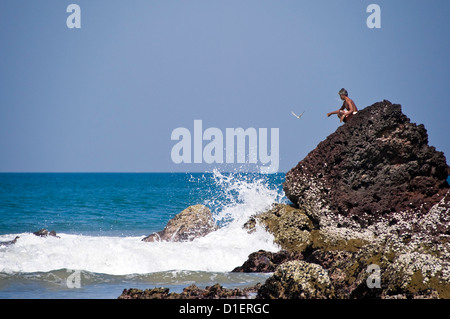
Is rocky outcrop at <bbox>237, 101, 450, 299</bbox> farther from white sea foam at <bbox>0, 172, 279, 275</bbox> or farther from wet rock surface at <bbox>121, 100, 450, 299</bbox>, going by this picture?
white sea foam at <bbox>0, 172, 279, 275</bbox>

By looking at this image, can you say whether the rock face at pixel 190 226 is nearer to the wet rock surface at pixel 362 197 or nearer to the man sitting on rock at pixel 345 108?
the wet rock surface at pixel 362 197

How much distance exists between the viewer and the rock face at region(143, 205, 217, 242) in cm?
1551

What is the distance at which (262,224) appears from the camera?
534 inches

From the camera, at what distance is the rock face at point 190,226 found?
50.9 feet

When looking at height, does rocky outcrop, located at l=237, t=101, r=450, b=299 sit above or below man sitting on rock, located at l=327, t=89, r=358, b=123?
below

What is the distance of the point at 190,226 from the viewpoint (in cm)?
1574

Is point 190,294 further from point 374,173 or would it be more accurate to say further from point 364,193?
point 374,173

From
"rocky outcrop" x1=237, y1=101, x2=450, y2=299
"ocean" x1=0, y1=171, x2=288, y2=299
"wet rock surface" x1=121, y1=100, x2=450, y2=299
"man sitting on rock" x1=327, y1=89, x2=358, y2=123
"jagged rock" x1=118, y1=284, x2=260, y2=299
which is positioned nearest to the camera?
"jagged rock" x1=118, y1=284, x2=260, y2=299

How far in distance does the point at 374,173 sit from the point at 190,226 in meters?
5.41

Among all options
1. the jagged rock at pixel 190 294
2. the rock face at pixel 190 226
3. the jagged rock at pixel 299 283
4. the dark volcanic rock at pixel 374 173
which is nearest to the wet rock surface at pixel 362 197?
the dark volcanic rock at pixel 374 173

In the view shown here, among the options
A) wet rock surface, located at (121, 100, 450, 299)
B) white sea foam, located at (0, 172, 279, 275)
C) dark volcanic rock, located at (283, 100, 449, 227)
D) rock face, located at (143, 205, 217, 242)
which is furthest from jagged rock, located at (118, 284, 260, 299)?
rock face, located at (143, 205, 217, 242)

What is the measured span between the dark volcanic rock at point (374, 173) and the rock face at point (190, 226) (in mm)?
3439

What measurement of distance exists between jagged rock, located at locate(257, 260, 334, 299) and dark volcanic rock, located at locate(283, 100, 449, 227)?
148 inches

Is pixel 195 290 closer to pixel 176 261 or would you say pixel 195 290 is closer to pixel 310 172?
pixel 176 261
